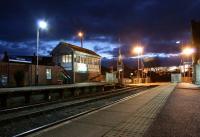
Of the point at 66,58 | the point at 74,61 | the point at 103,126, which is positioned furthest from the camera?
the point at 66,58

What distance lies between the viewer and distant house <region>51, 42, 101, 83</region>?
2029 inches

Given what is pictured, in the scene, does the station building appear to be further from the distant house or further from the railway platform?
the railway platform

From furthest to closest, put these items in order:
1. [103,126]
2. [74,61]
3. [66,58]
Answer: [66,58], [74,61], [103,126]

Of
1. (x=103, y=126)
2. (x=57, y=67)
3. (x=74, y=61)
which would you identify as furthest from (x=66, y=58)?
(x=103, y=126)

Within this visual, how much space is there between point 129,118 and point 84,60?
146 ft

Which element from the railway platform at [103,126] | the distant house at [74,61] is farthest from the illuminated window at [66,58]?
the railway platform at [103,126]

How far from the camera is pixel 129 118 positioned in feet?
39.9

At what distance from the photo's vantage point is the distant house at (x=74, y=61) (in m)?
51.5

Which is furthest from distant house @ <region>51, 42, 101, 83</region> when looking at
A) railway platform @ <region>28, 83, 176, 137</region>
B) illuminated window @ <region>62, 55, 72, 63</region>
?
railway platform @ <region>28, 83, 176, 137</region>

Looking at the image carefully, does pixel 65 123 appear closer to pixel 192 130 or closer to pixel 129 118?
pixel 129 118

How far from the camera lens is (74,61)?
170ft

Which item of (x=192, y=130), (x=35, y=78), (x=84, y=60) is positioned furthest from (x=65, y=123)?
(x=84, y=60)

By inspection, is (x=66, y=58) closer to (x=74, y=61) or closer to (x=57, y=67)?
(x=74, y=61)

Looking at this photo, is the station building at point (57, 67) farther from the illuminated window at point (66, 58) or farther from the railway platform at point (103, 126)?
the railway platform at point (103, 126)
